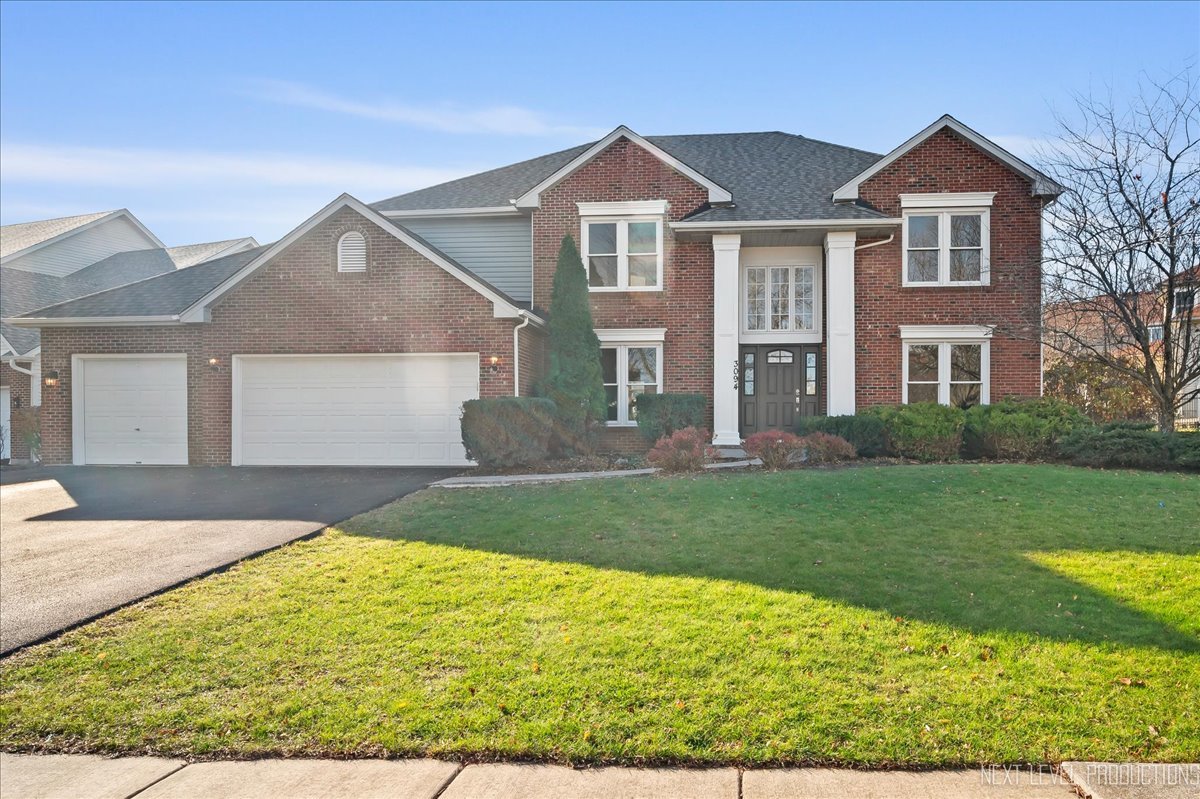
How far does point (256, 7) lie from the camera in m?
11.4

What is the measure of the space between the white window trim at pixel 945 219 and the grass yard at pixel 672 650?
31.7 feet

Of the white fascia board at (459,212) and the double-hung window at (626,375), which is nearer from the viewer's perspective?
the double-hung window at (626,375)

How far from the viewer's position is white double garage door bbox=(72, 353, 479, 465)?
1534cm

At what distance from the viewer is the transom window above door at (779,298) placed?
1764cm

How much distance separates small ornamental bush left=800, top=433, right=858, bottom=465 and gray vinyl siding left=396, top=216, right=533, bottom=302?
327 inches

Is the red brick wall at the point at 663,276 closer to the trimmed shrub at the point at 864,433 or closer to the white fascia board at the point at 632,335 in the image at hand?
the white fascia board at the point at 632,335

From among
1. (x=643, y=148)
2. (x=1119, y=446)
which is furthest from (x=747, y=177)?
(x=1119, y=446)

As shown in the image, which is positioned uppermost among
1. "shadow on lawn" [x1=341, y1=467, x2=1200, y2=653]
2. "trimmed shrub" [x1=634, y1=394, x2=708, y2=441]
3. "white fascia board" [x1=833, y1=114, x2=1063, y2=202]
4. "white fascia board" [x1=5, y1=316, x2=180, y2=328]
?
"white fascia board" [x1=833, y1=114, x2=1063, y2=202]

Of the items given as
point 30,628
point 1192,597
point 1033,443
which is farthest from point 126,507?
point 1033,443

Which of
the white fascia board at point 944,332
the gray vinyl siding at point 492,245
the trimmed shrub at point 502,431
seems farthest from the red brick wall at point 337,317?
the white fascia board at point 944,332

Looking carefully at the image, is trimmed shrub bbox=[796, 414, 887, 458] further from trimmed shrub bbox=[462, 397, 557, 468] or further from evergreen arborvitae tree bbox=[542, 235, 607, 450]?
trimmed shrub bbox=[462, 397, 557, 468]

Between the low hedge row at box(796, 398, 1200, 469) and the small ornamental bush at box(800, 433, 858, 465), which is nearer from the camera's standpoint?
the low hedge row at box(796, 398, 1200, 469)

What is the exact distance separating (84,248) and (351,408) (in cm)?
1778

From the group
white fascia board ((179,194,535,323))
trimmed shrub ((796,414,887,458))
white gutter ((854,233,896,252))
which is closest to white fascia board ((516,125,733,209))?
white gutter ((854,233,896,252))
